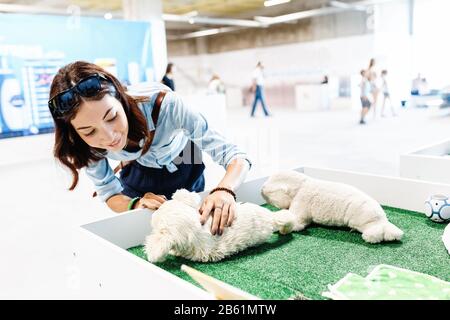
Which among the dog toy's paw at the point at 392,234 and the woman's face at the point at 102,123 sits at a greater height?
the woman's face at the point at 102,123

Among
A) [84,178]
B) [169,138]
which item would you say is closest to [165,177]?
[169,138]

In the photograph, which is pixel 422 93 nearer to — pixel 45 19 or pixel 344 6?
pixel 344 6

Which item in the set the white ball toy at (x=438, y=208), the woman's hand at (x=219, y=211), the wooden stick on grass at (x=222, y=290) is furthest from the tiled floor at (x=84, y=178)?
the white ball toy at (x=438, y=208)

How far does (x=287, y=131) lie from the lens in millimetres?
5094

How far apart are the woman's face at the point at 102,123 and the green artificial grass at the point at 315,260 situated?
0.83ft

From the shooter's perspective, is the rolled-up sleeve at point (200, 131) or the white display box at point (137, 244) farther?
the rolled-up sleeve at point (200, 131)

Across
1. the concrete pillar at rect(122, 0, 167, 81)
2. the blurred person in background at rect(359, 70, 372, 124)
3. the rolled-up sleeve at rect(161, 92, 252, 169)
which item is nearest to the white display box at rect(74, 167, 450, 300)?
the rolled-up sleeve at rect(161, 92, 252, 169)

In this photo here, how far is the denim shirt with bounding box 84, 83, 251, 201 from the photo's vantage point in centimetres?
103

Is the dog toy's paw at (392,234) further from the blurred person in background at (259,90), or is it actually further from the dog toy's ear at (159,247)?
the blurred person in background at (259,90)

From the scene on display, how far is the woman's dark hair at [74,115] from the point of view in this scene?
0.85 meters

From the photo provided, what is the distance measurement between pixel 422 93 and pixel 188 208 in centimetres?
458

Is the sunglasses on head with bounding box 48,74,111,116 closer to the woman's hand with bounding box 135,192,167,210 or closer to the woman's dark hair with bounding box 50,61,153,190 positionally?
the woman's dark hair with bounding box 50,61,153,190
